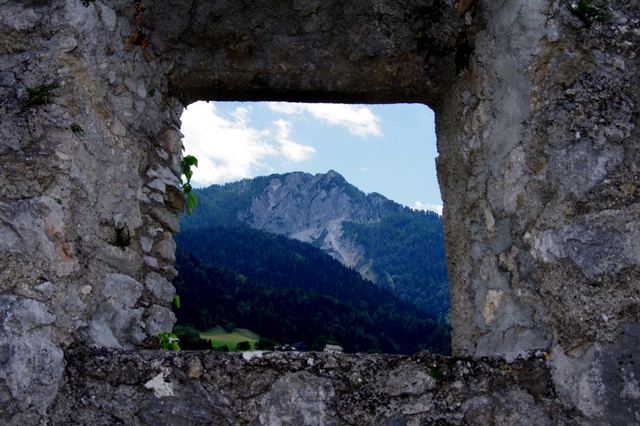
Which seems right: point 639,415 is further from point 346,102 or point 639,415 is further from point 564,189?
point 346,102

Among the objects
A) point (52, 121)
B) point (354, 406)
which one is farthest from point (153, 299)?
point (354, 406)

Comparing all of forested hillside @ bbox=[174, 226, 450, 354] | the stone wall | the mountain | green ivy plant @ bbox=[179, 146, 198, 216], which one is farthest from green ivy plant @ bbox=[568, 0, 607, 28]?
the mountain

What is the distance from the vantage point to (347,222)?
415 feet

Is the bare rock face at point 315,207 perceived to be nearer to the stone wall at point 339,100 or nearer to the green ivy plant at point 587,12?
the stone wall at point 339,100

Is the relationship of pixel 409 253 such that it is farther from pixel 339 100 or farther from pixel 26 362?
pixel 26 362

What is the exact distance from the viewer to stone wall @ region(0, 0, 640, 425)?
1.84 m

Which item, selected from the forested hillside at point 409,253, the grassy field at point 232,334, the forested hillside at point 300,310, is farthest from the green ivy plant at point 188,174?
the forested hillside at point 409,253

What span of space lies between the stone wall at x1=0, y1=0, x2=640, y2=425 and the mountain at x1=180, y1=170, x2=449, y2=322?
75.2 meters

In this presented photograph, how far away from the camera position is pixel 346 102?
2805mm

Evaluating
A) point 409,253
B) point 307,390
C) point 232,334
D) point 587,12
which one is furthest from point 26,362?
point 409,253

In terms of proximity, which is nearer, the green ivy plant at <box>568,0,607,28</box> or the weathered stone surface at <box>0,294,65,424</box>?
the weathered stone surface at <box>0,294,65,424</box>

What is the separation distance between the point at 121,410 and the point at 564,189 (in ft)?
5.80

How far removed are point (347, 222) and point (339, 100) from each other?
12394cm

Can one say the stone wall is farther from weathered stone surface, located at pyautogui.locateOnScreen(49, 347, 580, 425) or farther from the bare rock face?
the bare rock face
